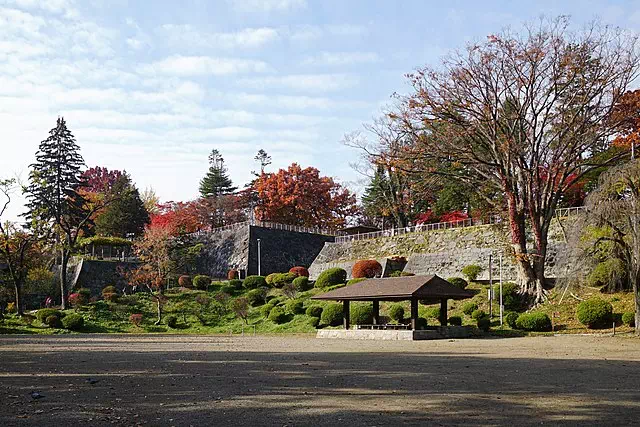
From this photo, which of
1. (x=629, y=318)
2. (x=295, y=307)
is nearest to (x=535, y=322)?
(x=629, y=318)

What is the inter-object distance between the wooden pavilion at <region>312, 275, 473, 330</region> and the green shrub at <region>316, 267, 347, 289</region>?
12.5 m

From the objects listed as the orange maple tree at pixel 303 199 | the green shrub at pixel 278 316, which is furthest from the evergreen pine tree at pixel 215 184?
the green shrub at pixel 278 316

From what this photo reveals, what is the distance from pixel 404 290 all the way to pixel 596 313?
7389mm

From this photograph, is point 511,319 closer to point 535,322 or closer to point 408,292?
point 535,322

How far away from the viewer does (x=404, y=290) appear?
2412cm

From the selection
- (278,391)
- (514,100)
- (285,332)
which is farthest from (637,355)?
(285,332)

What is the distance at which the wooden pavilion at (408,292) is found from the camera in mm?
23781

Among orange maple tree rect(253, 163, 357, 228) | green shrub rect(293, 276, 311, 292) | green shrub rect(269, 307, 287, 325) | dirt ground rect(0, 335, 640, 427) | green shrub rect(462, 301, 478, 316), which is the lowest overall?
green shrub rect(269, 307, 287, 325)

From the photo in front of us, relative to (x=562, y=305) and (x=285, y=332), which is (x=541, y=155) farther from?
(x=285, y=332)

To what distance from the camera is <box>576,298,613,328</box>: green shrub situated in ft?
79.9

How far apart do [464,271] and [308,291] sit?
33.7 ft

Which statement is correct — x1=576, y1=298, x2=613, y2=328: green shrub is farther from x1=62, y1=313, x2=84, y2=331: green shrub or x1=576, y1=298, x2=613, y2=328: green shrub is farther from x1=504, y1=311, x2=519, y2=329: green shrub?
x1=62, y1=313, x2=84, y2=331: green shrub

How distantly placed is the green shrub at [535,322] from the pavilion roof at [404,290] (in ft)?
9.51

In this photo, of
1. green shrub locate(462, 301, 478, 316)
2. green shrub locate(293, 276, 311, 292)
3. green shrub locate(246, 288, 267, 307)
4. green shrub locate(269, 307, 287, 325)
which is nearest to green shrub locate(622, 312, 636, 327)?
green shrub locate(462, 301, 478, 316)
